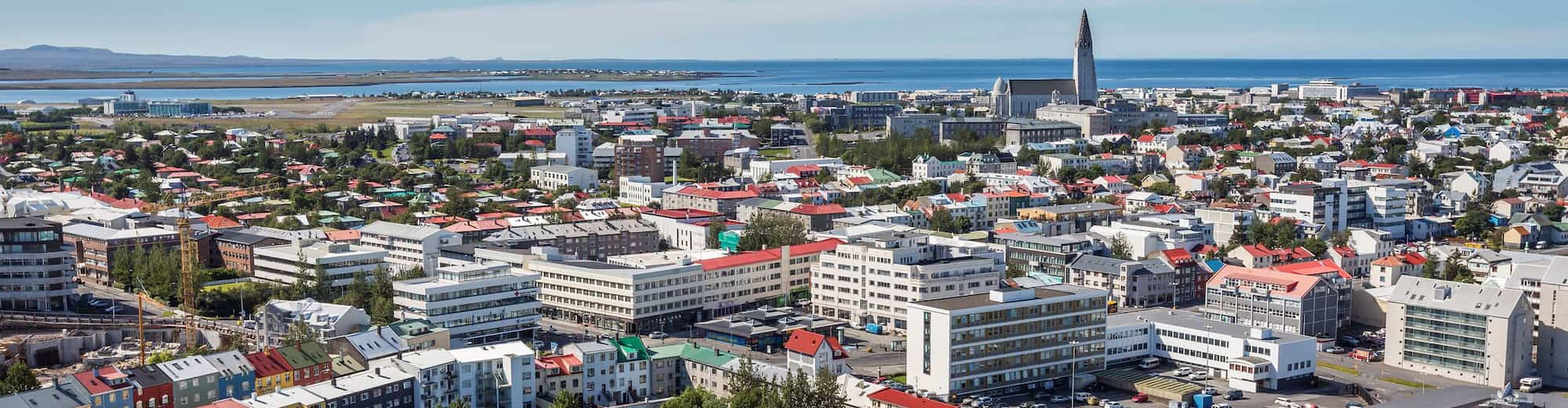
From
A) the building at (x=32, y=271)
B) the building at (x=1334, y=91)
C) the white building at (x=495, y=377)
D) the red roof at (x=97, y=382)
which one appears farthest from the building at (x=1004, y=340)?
the building at (x=1334, y=91)

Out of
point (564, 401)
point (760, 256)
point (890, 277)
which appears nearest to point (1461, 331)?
point (890, 277)

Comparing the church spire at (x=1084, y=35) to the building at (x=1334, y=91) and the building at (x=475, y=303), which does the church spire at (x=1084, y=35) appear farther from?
the building at (x=475, y=303)

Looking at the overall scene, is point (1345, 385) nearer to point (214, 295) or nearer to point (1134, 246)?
point (1134, 246)

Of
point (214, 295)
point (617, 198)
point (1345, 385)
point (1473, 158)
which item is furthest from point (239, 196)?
point (1473, 158)

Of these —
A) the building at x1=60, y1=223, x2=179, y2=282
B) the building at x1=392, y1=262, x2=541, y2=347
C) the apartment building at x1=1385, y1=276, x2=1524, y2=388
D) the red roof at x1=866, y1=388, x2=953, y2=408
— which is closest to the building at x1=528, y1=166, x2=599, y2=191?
the building at x1=60, y1=223, x2=179, y2=282

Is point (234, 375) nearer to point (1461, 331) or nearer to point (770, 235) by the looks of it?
point (770, 235)

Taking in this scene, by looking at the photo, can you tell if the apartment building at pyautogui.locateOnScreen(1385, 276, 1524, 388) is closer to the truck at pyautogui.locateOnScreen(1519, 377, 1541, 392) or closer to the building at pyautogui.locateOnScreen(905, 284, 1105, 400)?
the truck at pyautogui.locateOnScreen(1519, 377, 1541, 392)
